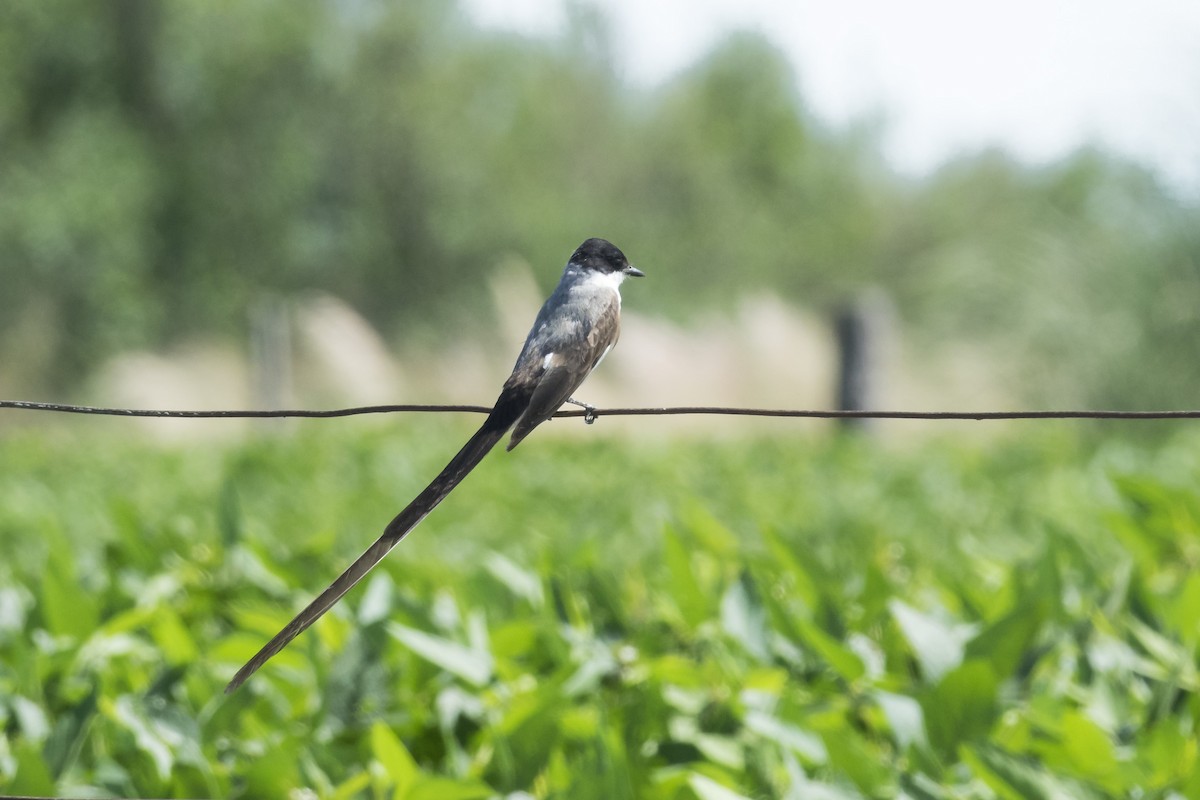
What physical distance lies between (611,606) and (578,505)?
2630 mm

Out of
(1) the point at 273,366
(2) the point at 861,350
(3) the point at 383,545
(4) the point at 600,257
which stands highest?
(2) the point at 861,350

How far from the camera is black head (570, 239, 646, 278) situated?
158 cm

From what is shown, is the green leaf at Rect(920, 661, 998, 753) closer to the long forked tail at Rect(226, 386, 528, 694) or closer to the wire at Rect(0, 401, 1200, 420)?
the wire at Rect(0, 401, 1200, 420)

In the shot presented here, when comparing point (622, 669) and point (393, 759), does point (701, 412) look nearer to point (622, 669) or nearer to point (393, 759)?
point (393, 759)

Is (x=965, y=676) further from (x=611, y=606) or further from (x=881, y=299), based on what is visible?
(x=881, y=299)

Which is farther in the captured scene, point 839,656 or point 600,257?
point 839,656

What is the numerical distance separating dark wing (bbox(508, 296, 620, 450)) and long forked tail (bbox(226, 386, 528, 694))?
2.0 inches

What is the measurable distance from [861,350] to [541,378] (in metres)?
9.17

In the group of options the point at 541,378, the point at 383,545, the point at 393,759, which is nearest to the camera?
the point at 383,545

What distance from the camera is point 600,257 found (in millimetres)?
1620

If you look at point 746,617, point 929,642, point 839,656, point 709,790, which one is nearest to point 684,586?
point 746,617

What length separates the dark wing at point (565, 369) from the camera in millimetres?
1310

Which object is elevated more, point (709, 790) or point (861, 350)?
point (861, 350)

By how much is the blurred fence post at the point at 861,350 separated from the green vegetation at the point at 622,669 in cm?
635
